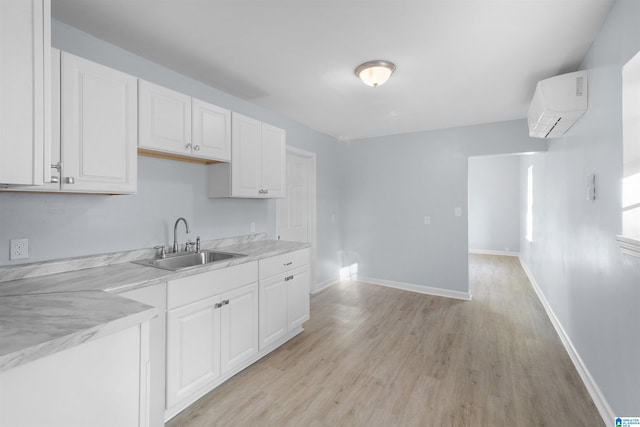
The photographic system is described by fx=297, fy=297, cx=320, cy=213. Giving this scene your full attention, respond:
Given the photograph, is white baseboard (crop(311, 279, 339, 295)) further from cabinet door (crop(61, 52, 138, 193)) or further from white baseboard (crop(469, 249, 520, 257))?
white baseboard (crop(469, 249, 520, 257))

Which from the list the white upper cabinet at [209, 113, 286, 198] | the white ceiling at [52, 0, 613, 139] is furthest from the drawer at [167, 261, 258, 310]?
the white ceiling at [52, 0, 613, 139]

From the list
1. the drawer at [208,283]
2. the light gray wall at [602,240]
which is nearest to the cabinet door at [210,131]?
the drawer at [208,283]

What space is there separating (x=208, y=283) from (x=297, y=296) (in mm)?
1116

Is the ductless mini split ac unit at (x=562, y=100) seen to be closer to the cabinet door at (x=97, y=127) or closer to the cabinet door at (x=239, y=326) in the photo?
the cabinet door at (x=239, y=326)

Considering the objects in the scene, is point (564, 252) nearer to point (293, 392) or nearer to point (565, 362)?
point (565, 362)

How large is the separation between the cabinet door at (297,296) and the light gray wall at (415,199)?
6.99 feet

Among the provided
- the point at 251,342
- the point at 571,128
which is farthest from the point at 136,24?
the point at 571,128

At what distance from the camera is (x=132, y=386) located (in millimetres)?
1146

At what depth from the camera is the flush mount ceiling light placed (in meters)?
2.37

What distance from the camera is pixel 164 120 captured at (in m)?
2.12

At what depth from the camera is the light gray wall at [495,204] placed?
285 inches

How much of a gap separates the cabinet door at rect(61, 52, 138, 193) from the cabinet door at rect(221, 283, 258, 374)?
3.41ft

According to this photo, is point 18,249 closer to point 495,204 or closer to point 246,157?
point 246,157

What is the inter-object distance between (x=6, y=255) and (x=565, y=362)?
4030mm
